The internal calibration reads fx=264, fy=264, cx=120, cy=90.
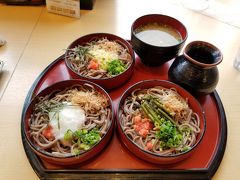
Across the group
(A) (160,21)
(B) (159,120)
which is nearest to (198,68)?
(B) (159,120)

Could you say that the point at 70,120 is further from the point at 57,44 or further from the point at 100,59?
the point at 57,44

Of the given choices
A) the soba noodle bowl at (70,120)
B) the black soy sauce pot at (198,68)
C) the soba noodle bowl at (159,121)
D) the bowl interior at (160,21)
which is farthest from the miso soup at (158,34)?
the soba noodle bowl at (70,120)

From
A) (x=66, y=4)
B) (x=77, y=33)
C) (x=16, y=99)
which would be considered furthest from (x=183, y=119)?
Result: (x=66, y=4)

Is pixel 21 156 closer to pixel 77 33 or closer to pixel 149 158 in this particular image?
pixel 149 158

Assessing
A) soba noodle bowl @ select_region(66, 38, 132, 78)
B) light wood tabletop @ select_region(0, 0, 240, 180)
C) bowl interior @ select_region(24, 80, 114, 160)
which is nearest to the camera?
bowl interior @ select_region(24, 80, 114, 160)

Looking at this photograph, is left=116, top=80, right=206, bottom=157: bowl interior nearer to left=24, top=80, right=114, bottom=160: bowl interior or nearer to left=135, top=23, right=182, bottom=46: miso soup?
left=24, top=80, right=114, bottom=160: bowl interior

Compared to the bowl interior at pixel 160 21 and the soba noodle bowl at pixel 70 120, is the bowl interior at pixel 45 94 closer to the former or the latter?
the soba noodle bowl at pixel 70 120

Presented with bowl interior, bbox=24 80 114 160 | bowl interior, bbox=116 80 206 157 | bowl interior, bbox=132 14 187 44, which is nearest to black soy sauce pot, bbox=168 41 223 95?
bowl interior, bbox=116 80 206 157
